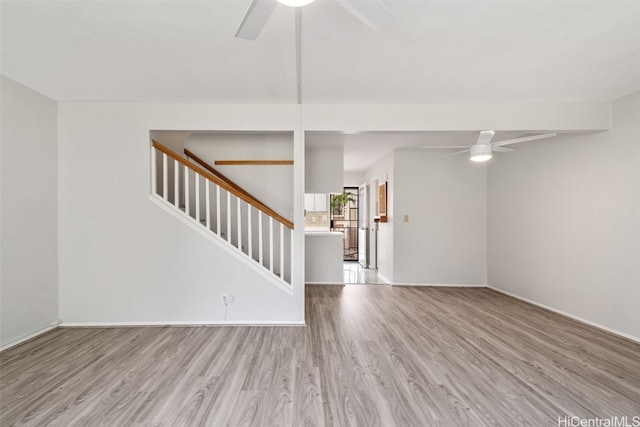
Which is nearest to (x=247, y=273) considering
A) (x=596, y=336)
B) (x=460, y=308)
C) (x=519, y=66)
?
(x=460, y=308)

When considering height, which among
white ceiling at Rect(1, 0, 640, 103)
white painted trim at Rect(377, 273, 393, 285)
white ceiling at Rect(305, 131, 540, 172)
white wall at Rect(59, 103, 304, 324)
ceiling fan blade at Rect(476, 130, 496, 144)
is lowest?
white painted trim at Rect(377, 273, 393, 285)

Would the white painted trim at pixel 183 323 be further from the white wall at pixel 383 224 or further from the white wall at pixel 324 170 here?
the white wall at pixel 383 224

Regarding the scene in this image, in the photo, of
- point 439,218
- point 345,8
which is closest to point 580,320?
point 439,218

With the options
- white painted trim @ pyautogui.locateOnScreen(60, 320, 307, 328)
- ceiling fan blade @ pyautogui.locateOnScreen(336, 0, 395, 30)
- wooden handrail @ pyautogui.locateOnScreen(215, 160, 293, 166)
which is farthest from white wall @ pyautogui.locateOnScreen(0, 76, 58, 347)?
ceiling fan blade @ pyautogui.locateOnScreen(336, 0, 395, 30)

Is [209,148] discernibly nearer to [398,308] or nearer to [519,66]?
[398,308]

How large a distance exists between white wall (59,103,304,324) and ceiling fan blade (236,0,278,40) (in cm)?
194

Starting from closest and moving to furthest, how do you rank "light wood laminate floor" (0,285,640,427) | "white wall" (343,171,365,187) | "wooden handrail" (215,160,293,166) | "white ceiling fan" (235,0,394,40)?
"white ceiling fan" (235,0,394,40), "light wood laminate floor" (0,285,640,427), "wooden handrail" (215,160,293,166), "white wall" (343,171,365,187)

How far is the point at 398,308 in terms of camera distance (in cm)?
408

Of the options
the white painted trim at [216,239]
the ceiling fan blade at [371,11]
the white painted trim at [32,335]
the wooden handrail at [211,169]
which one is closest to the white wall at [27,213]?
the white painted trim at [32,335]

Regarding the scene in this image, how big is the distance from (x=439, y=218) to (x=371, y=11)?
4.49m

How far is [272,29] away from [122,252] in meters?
2.90

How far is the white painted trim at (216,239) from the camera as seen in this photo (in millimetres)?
3434

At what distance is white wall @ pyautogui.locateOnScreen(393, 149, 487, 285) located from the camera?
5.37 metres

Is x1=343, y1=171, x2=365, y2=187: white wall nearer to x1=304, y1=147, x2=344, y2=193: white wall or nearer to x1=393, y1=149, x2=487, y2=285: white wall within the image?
x1=393, y1=149, x2=487, y2=285: white wall
